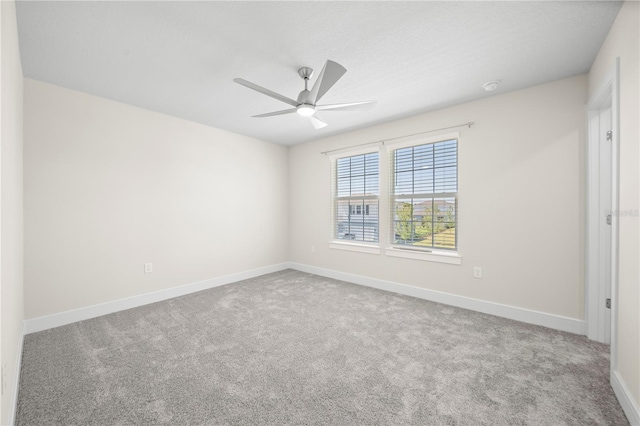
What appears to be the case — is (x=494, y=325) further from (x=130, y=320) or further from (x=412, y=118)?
(x=130, y=320)

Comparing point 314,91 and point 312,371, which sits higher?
point 314,91

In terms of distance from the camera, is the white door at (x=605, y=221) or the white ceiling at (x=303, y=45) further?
the white door at (x=605, y=221)

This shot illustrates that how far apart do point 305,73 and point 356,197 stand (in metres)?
2.46

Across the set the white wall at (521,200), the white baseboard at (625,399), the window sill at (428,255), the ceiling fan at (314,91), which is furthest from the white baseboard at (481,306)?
the ceiling fan at (314,91)

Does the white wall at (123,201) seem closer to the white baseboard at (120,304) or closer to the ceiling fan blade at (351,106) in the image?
the white baseboard at (120,304)

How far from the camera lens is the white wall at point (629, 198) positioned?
5.02ft

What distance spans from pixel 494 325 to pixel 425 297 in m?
0.91

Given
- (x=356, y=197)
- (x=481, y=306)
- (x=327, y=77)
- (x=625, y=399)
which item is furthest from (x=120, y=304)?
(x=625, y=399)

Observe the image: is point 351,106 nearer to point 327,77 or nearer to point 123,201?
point 327,77

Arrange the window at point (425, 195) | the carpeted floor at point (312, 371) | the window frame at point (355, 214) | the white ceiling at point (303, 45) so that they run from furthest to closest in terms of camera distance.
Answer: the window frame at point (355, 214)
the window at point (425, 195)
the white ceiling at point (303, 45)
the carpeted floor at point (312, 371)

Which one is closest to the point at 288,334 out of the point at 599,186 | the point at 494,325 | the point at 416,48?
the point at 494,325

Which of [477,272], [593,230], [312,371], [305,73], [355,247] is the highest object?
[305,73]

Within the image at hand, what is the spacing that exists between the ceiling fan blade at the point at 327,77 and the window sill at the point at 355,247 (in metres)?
2.62

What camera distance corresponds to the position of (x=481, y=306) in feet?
10.3
